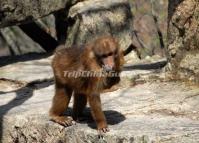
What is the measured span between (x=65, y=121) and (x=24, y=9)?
445 centimetres

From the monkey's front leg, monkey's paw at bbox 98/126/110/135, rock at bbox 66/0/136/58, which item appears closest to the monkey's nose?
the monkey's front leg

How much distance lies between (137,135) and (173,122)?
27.9 inches

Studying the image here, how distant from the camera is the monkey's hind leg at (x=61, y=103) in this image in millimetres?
6816

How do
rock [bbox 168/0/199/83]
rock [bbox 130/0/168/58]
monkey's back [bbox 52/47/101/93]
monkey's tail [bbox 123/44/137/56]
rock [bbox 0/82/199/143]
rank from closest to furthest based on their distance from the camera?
rock [bbox 0/82/199/143]
monkey's back [bbox 52/47/101/93]
rock [bbox 168/0/199/83]
monkey's tail [bbox 123/44/137/56]
rock [bbox 130/0/168/58]

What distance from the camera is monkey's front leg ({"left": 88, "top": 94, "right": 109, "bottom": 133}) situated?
620cm

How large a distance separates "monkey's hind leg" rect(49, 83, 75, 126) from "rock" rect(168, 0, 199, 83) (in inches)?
79.4

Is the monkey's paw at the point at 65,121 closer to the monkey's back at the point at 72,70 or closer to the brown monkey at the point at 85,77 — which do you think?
the brown monkey at the point at 85,77

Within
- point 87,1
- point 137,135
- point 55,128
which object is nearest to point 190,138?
point 137,135

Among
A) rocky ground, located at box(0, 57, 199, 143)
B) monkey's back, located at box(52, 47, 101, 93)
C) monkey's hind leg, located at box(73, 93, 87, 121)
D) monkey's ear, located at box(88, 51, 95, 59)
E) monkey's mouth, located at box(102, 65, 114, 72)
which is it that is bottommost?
rocky ground, located at box(0, 57, 199, 143)

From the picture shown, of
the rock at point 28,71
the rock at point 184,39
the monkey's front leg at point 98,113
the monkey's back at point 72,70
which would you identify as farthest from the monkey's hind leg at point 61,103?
the rock at point 28,71

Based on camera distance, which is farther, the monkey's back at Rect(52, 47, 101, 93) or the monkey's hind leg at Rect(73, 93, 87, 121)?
the monkey's hind leg at Rect(73, 93, 87, 121)

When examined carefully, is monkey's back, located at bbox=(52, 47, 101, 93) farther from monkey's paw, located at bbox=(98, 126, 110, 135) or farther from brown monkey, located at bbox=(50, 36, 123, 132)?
monkey's paw, located at bbox=(98, 126, 110, 135)

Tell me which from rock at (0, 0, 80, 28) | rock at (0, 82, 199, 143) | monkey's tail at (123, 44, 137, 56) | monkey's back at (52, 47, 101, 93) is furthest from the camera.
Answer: monkey's tail at (123, 44, 137, 56)

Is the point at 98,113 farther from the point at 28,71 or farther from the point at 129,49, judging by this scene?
the point at 129,49
